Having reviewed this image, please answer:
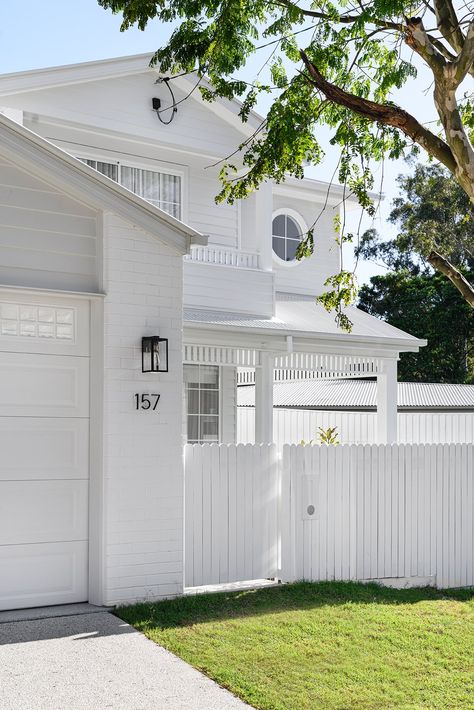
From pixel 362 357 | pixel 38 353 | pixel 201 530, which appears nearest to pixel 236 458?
pixel 201 530

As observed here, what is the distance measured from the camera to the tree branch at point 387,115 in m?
6.07

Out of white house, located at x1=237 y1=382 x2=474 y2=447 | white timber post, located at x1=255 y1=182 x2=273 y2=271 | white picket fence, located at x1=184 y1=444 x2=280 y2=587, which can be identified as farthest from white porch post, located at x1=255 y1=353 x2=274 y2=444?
white house, located at x1=237 y1=382 x2=474 y2=447

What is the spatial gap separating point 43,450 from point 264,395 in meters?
6.27

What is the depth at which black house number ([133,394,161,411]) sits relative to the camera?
814cm

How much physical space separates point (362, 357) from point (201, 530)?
6.89 metres

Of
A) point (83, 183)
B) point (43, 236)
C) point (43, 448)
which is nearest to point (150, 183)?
point (83, 183)

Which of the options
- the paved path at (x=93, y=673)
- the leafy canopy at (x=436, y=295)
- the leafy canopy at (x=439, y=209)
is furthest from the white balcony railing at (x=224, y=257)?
the leafy canopy at (x=436, y=295)

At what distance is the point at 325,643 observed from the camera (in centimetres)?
684

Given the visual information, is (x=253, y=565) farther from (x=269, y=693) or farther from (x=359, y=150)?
(x=359, y=150)

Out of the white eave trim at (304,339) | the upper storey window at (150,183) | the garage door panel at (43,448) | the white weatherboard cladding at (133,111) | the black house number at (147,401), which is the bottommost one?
the garage door panel at (43,448)

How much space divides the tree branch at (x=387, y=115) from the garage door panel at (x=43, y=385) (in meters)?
3.43

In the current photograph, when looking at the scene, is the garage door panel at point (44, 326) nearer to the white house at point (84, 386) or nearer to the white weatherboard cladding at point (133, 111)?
the white house at point (84, 386)

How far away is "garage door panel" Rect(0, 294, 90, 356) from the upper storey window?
19.4 feet

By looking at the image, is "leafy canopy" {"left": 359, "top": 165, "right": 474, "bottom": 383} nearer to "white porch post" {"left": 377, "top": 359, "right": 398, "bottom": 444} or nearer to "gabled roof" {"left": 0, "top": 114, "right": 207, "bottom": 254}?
"white porch post" {"left": 377, "top": 359, "right": 398, "bottom": 444}
